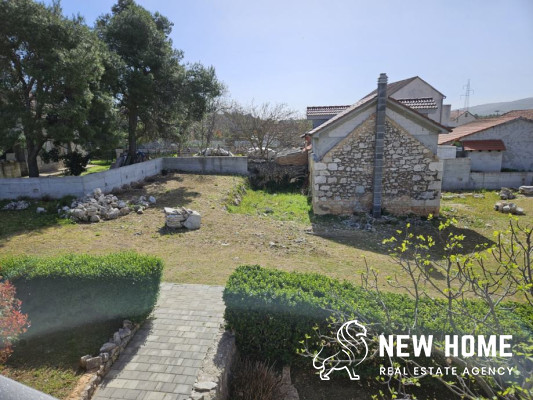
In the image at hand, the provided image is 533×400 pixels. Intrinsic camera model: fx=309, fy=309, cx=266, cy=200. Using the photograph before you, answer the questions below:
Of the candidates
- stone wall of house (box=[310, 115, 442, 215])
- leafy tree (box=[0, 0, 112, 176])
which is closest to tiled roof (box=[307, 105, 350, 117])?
stone wall of house (box=[310, 115, 442, 215])

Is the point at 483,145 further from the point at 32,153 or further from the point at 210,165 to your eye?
the point at 32,153

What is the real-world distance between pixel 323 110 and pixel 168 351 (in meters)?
17.1

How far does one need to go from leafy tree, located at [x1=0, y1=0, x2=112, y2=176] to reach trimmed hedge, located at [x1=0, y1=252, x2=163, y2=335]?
31.8 ft

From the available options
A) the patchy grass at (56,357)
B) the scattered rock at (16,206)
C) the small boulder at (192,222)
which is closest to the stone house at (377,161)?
the small boulder at (192,222)

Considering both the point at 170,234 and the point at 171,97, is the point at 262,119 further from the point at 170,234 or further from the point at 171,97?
the point at 170,234

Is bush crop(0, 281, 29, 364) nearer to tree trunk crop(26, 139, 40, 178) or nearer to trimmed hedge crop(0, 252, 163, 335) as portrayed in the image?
trimmed hedge crop(0, 252, 163, 335)

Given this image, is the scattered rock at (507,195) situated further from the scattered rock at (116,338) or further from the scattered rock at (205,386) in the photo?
the scattered rock at (116,338)

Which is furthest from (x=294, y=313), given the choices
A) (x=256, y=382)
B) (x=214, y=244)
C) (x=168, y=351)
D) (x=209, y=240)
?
(x=209, y=240)

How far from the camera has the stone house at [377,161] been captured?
13.5 metres

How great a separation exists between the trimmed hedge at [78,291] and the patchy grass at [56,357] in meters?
0.20

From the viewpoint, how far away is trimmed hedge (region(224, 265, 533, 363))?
4.83 meters

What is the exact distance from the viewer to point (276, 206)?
1688 centimetres

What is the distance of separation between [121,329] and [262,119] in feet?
72.2

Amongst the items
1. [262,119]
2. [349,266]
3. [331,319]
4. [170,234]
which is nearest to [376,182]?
[349,266]
